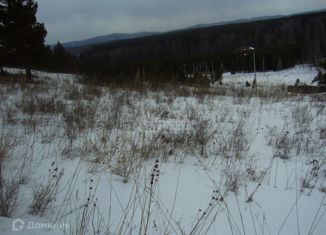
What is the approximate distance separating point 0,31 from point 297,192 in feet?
55.2

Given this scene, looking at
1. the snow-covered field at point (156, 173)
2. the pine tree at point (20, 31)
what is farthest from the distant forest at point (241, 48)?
the snow-covered field at point (156, 173)

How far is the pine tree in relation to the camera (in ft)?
50.9

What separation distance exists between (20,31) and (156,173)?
15585mm

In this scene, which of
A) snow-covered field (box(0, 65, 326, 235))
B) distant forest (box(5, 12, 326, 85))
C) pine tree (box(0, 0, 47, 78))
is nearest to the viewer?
snow-covered field (box(0, 65, 326, 235))

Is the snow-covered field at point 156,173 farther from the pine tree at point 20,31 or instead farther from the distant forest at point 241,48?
the distant forest at point 241,48

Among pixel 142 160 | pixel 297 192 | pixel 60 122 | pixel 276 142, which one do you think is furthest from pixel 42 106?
pixel 297 192

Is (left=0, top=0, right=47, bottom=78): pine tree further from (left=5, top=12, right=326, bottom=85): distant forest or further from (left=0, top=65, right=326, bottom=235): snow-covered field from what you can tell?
(left=5, top=12, right=326, bottom=85): distant forest

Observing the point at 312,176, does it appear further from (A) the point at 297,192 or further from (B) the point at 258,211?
(B) the point at 258,211

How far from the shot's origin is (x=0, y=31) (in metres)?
15.5

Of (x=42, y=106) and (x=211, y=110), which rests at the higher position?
(x=42, y=106)

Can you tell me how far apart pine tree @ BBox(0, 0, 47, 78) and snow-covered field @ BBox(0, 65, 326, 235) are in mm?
12220

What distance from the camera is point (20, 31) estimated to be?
15641 millimetres

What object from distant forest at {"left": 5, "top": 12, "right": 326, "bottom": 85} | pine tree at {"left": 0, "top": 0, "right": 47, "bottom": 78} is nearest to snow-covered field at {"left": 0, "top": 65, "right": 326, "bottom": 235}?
pine tree at {"left": 0, "top": 0, "right": 47, "bottom": 78}

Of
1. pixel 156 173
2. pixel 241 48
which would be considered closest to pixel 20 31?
pixel 156 173
